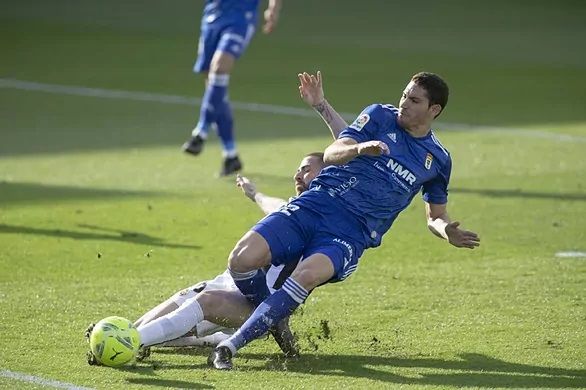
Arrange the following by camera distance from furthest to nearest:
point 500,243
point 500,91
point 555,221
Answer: point 500,91, point 555,221, point 500,243

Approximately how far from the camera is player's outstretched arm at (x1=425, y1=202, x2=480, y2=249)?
827 centimetres

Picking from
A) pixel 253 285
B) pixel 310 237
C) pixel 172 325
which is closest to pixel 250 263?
pixel 253 285

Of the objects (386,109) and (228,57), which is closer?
(386,109)

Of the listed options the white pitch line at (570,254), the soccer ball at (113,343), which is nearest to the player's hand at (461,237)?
the soccer ball at (113,343)

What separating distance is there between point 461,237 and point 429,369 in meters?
0.83

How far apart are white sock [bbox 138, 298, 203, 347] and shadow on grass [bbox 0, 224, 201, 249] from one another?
130 inches

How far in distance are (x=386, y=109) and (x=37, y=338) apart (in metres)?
2.63

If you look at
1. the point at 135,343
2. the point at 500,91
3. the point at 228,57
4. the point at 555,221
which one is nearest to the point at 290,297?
the point at 135,343

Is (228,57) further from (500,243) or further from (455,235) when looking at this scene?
(455,235)

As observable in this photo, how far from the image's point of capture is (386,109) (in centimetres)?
869

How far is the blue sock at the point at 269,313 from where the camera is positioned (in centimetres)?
786

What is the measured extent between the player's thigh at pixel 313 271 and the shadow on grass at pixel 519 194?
236 inches

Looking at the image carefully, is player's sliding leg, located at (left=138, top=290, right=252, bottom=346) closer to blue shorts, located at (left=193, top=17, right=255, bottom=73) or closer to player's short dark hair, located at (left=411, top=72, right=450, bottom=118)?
player's short dark hair, located at (left=411, top=72, right=450, bottom=118)

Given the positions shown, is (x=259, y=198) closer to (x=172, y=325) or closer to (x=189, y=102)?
(x=172, y=325)
